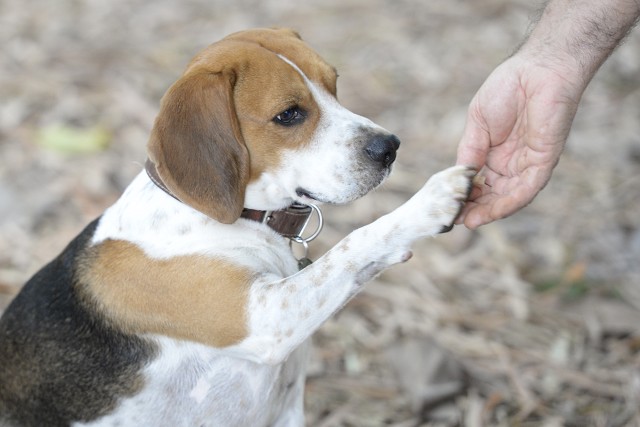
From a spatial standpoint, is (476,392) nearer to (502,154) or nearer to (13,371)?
(502,154)

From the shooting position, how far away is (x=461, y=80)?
7680 millimetres

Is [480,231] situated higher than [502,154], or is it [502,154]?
[502,154]

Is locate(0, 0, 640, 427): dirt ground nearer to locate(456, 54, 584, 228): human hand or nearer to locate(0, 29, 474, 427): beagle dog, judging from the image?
locate(0, 29, 474, 427): beagle dog

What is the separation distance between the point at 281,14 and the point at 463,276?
4.55 m

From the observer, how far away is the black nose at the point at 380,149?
3598mm

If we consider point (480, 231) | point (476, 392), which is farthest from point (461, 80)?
point (476, 392)

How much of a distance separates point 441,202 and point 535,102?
2.24 ft

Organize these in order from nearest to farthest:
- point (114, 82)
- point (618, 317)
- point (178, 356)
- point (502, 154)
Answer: point (178, 356) < point (502, 154) < point (618, 317) < point (114, 82)

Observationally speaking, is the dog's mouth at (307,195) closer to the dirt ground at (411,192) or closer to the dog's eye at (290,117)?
the dog's eye at (290,117)

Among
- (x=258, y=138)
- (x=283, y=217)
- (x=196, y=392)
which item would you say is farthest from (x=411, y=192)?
(x=196, y=392)

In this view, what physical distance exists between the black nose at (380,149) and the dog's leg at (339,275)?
0.36 m

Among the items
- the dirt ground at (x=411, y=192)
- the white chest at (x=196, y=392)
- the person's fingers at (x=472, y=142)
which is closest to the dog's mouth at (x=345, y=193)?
the person's fingers at (x=472, y=142)

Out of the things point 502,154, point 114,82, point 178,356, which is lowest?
point 114,82

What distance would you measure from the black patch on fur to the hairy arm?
1635 mm
